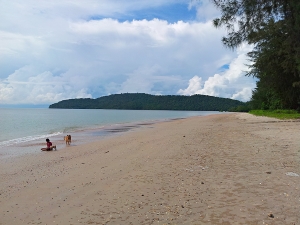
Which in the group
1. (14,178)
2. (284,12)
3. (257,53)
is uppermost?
(257,53)

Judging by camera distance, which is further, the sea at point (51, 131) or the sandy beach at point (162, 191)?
the sea at point (51, 131)

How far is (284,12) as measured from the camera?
264 inches

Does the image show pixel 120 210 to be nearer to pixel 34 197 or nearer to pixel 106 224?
pixel 106 224

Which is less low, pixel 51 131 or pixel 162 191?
pixel 162 191

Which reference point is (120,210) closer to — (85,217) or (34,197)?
(85,217)

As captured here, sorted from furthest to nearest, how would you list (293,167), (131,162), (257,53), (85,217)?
1. (257,53)
2. (131,162)
3. (293,167)
4. (85,217)

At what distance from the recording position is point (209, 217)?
16.5 ft

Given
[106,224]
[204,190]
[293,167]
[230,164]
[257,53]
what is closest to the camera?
[106,224]

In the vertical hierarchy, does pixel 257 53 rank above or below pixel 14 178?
above

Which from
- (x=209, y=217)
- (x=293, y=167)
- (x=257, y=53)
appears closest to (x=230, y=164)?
(x=293, y=167)

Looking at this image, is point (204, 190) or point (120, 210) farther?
point (204, 190)

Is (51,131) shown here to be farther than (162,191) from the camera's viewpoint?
Yes

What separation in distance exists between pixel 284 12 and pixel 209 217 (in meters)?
5.02

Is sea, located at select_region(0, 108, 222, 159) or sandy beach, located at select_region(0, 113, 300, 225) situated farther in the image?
sea, located at select_region(0, 108, 222, 159)
